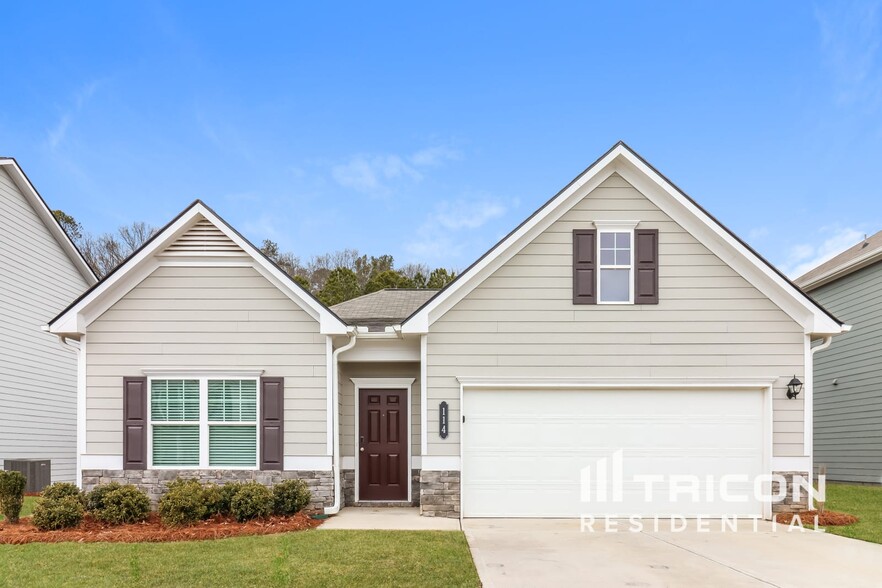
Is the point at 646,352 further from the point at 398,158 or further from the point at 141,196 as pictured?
the point at 141,196

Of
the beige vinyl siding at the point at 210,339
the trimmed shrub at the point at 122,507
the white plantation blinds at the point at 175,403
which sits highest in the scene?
the beige vinyl siding at the point at 210,339

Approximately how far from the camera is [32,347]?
48.4 ft

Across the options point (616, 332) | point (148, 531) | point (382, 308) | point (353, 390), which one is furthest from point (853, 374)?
point (148, 531)

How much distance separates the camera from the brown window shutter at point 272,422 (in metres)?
9.50

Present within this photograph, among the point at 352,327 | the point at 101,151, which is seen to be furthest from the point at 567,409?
the point at 101,151

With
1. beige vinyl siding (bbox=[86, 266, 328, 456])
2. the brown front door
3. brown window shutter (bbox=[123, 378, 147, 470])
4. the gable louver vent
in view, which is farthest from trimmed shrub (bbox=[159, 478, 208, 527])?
the gable louver vent

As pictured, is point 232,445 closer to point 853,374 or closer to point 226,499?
point 226,499

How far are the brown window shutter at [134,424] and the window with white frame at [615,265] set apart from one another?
7579 mm

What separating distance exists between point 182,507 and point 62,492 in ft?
6.02

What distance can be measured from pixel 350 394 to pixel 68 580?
217 inches

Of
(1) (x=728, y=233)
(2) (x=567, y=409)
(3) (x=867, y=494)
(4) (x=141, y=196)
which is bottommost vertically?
(3) (x=867, y=494)

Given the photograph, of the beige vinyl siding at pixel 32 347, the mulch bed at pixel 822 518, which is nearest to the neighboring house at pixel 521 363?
the mulch bed at pixel 822 518

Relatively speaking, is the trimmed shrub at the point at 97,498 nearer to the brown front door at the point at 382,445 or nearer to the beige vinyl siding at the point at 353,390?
the beige vinyl siding at the point at 353,390

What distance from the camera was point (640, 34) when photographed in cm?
1519
